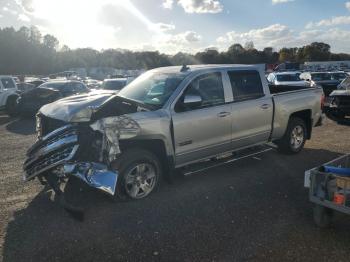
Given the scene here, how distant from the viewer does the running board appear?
628 cm

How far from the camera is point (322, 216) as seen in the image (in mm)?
4289

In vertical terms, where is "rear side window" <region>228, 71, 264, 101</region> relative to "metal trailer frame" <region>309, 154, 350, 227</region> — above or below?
above

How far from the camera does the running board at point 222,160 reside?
6.28m

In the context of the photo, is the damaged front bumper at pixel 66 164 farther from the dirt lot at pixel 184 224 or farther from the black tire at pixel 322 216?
the black tire at pixel 322 216

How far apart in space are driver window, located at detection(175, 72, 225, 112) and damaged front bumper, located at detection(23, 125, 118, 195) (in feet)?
5.16

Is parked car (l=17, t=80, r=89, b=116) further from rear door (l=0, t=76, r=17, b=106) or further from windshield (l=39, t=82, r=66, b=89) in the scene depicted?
rear door (l=0, t=76, r=17, b=106)

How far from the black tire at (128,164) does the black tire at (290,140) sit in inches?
136

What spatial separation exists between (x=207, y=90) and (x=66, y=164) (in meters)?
2.53

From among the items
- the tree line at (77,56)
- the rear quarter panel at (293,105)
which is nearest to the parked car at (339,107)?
the rear quarter panel at (293,105)

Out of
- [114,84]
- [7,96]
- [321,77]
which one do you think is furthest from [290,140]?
[321,77]

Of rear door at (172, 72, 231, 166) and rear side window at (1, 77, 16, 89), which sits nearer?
rear door at (172, 72, 231, 166)

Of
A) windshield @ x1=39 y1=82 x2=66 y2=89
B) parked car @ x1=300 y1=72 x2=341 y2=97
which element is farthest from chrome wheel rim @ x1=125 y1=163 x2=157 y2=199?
parked car @ x1=300 y1=72 x2=341 y2=97

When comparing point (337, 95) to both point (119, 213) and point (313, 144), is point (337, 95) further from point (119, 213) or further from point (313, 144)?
point (119, 213)

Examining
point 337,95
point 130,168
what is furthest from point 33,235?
point 337,95
